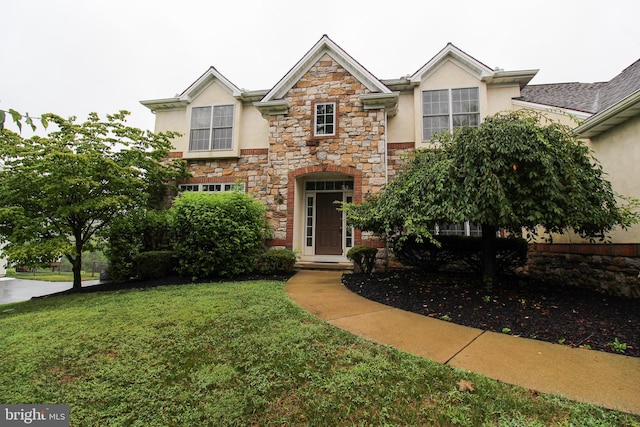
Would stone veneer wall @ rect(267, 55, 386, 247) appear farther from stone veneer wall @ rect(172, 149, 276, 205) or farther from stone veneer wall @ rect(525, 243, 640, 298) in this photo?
stone veneer wall @ rect(525, 243, 640, 298)

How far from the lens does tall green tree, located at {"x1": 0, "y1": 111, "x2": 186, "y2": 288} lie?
627 centimetres

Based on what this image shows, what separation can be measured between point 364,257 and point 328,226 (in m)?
2.91

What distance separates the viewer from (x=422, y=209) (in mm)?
4727

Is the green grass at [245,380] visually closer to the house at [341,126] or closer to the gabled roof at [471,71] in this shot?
the house at [341,126]

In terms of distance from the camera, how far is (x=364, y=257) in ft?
23.3

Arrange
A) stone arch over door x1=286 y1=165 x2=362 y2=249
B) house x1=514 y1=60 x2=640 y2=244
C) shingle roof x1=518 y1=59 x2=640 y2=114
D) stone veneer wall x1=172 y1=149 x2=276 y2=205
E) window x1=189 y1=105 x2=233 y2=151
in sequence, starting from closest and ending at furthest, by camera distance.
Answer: house x1=514 y1=60 x2=640 y2=244
shingle roof x1=518 y1=59 x2=640 y2=114
stone arch over door x1=286 y1=165 x2=362 y2=249
stone veneer wall x1=172 y1=149 x2=276 y2=205
window x1=189 y1=105 x2=233 y2=151

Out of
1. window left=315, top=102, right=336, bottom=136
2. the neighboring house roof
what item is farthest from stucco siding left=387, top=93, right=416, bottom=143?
the neighboring house roof

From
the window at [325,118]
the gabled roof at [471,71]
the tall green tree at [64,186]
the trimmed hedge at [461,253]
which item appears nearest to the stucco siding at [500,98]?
the gabled roof at [471,71]

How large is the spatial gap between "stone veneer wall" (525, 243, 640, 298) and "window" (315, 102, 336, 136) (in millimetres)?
6562

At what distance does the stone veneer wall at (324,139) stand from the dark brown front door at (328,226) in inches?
53.4

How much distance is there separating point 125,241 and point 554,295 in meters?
10.4

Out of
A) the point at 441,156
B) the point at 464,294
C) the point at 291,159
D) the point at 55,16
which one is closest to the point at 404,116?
the point at 291,159

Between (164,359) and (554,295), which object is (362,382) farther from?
(554,295)

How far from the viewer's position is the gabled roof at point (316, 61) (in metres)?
8.91
